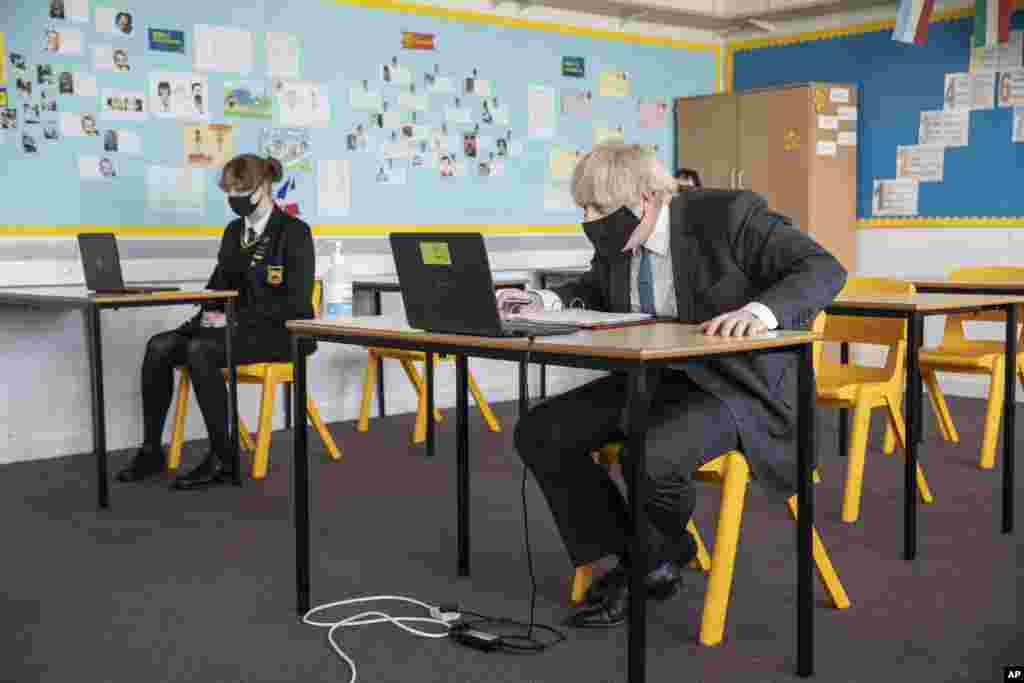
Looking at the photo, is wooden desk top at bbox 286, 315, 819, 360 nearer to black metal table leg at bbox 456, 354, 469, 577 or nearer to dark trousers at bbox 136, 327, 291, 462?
black metal table leg at bbox 456, 354, 469, 577

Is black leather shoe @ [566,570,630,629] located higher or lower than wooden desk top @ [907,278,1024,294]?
lower

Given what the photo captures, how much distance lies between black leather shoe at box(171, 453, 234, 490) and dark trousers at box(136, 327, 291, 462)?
3 centimetres

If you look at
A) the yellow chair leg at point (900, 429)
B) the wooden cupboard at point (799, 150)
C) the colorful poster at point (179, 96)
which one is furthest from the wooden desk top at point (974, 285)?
the colorful poster at point (179, 96)

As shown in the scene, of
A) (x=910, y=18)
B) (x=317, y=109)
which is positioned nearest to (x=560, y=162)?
(x=317, y=109)

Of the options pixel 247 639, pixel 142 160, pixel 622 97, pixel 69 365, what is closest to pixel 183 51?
pixel 142 160

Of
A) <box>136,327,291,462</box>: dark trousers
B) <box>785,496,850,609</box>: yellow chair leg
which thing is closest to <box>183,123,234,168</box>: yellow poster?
<box>136,327,291,462</box>: dark trousers

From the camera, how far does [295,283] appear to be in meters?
4.27

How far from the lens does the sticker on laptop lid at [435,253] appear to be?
2.27 meters

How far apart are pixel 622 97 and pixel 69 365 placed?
3375mm

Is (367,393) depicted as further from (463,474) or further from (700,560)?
(700,560)

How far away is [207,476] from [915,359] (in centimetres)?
239

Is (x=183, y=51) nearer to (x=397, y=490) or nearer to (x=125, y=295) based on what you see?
(x=125, y=295)

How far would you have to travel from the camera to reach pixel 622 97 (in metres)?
6.59

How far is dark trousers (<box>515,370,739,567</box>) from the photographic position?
2.35 m
